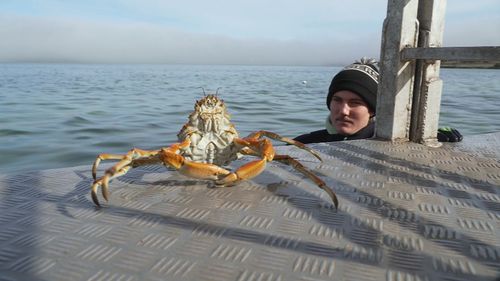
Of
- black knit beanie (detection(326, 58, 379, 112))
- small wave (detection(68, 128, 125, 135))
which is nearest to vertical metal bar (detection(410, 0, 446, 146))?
black knit beanie (detection(326, 58, 379, 112))

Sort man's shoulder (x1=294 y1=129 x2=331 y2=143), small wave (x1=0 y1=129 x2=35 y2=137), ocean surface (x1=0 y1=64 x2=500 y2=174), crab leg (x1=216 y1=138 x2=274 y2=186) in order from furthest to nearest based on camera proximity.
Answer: small wave (x1=0 y1=129 x2=35 y2=137) → ocean surface (x1=0 y1=64 x2=500 y2=174) → man's shoulder (x1=294 y1=129 x2=331 y2=143) → crab leg (x1=216 y1=138 x2=274 y2=186)

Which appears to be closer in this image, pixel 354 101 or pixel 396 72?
pixel 396 72

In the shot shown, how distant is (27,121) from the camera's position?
10.8 meters

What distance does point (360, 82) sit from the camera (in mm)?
5547

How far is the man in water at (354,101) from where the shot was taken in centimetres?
557

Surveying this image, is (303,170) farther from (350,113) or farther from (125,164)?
(350,113)

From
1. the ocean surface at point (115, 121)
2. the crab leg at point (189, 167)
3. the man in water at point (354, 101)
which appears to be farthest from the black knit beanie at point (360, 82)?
the ocean surface at point (115, 121)

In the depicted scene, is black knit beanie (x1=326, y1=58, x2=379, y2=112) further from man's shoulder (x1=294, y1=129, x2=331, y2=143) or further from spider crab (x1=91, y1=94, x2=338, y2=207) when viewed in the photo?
spider crab (x1=91, y1=94, x2=338, y2=207)

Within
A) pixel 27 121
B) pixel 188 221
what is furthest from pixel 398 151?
pixel 27 121

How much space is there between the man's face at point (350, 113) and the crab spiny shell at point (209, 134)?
2.96m

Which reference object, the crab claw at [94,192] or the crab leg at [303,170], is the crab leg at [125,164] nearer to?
the crab claw at [94,192]

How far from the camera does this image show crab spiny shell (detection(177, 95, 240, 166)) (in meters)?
3.14

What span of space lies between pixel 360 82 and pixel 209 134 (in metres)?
3.19

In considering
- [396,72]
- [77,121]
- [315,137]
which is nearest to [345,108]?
[315,137]
